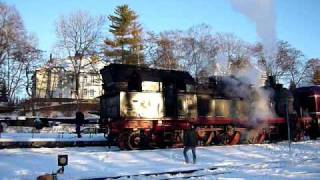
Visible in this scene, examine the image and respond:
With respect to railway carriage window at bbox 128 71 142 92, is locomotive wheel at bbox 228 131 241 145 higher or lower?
lower

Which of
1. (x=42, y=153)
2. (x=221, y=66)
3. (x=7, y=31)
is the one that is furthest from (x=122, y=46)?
(x=42, y=153)

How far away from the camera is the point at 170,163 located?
17344 mm

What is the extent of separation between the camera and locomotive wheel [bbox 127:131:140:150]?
21312 mm

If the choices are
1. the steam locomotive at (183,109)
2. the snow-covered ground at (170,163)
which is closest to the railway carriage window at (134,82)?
the steam locomotive at (183,109)

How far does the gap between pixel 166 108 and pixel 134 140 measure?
2474mm

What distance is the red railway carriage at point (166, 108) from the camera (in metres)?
21.4

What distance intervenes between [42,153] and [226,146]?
9.85 metres

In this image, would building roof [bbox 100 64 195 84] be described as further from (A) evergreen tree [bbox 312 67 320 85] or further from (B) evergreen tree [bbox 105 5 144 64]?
(A) evergreen tree [bbox 312 67 320 85]

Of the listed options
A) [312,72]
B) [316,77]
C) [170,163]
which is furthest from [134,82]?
[312,72]

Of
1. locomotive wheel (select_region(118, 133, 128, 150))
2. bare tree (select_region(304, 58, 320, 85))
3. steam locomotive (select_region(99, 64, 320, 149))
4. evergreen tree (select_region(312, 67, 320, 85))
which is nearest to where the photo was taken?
locomotive wheel (select_region(118, 133, 128, 150))

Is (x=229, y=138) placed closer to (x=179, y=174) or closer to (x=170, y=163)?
→ (x=170, y=163)

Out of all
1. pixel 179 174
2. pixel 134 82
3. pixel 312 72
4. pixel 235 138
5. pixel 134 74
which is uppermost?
pixel 312 72

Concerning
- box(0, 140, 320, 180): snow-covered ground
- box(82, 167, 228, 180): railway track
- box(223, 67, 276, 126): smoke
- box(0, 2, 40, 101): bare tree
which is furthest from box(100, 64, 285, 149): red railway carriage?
box(0, 2, 40, 101): bare tree

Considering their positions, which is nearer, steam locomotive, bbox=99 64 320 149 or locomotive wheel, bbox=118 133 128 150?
locomotive wheel, bbox=118 133 128 150
